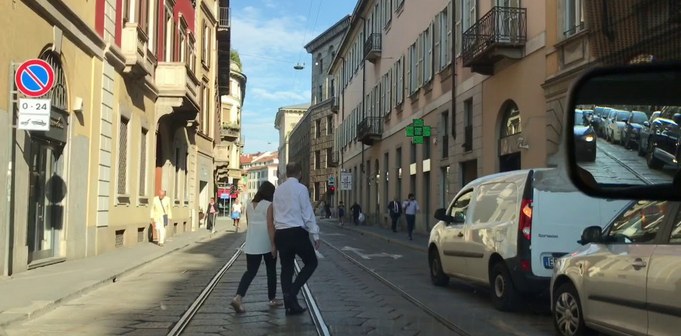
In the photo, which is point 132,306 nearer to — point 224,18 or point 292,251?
point 292,251

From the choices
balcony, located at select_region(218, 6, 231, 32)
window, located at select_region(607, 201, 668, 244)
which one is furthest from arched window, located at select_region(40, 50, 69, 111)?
balcony, located at select_region(218, 6, 231, 32)

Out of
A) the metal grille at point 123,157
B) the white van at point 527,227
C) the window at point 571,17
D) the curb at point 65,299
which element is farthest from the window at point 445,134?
the white van at point 527,227

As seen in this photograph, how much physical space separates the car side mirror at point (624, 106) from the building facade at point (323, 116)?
68.2m

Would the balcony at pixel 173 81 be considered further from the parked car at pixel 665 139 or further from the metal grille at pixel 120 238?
the parked car at pixel 665 139

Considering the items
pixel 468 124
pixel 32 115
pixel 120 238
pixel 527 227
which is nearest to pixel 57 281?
pixel 32 115

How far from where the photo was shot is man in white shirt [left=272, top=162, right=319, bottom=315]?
7.77m

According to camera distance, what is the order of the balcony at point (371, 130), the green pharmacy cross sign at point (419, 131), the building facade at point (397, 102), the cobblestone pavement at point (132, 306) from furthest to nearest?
the balcony at point (371, 130), the green pharmacy cross sign at point (419, 131), the building facade at point (397, 102), the cobblestone pavement at point (132, 306)

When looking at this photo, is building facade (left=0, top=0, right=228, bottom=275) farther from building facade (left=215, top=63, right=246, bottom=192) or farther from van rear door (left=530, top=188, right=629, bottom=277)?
building facade (left=215, top=63, right=246, bottom=192)

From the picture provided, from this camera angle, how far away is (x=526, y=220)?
8.00 m

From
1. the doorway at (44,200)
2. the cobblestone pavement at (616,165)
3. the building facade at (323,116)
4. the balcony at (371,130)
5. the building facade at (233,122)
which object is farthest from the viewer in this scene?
the building facade at (323,116)

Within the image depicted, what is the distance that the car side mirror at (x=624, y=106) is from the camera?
2.62 m

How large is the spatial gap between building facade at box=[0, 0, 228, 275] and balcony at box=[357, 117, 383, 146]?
15808 mm

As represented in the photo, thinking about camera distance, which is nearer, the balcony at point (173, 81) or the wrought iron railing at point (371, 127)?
the balcony at point (173, 81)

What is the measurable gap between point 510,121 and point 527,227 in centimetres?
1185
